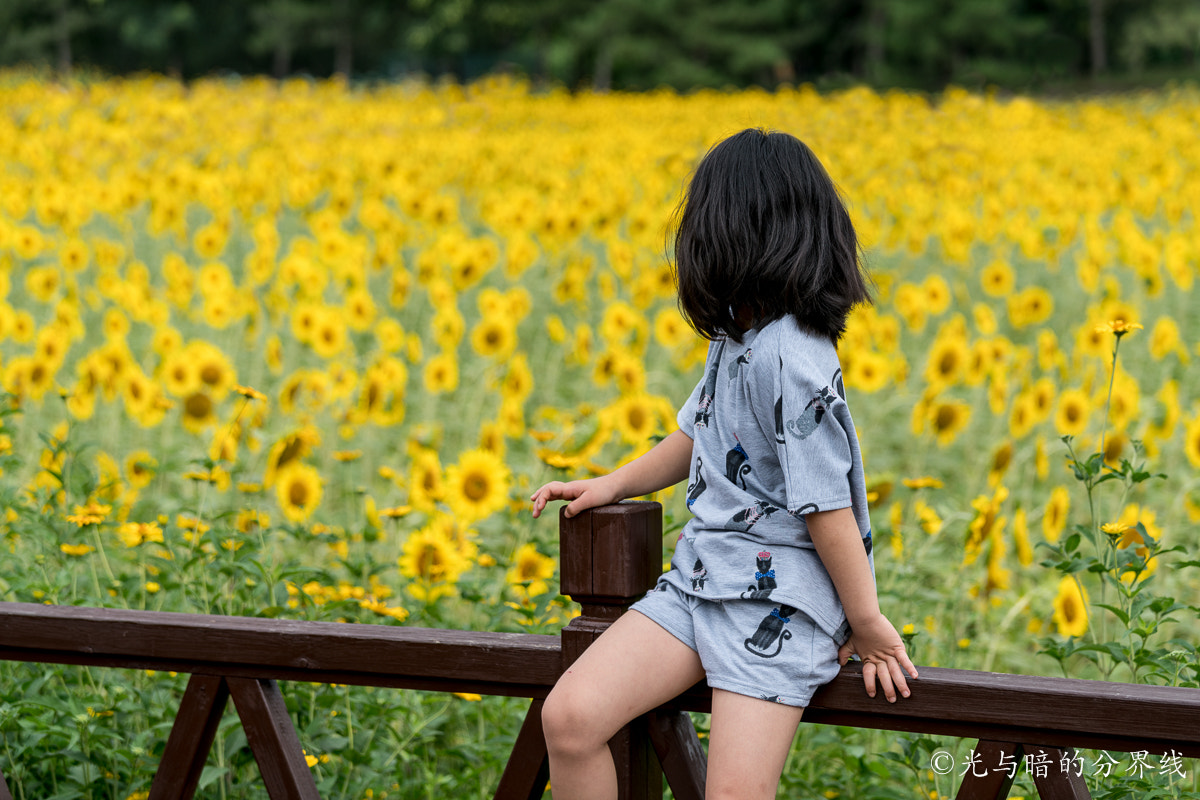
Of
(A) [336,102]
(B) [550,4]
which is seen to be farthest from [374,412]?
(B) [550,4]

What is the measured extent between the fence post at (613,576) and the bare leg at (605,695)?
0.05 meters

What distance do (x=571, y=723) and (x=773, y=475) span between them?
0.39m

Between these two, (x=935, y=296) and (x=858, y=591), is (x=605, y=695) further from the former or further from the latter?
(x=935, y=296)

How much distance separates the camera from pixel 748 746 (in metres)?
1.52

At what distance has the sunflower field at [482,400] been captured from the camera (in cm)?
231

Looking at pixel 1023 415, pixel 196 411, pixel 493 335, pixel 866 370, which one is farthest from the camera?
pixel 493 335

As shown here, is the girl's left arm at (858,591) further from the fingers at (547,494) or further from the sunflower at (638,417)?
the sunflower at (638,417)

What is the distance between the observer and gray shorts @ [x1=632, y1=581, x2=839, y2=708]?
153 centimetres

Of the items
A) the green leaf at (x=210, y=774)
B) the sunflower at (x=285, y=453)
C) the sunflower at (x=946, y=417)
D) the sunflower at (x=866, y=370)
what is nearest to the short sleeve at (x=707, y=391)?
the green leaf at (x=210, y=774)

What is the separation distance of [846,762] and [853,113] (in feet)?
27.6

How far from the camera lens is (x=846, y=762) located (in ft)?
7.71

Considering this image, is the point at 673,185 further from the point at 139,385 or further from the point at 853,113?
the point at 139,385

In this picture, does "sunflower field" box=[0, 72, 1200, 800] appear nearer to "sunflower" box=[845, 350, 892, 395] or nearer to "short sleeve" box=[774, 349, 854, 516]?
"sunflower" box=[845, 350, 892, 395]

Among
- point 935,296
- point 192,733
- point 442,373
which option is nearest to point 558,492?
point 192,733
